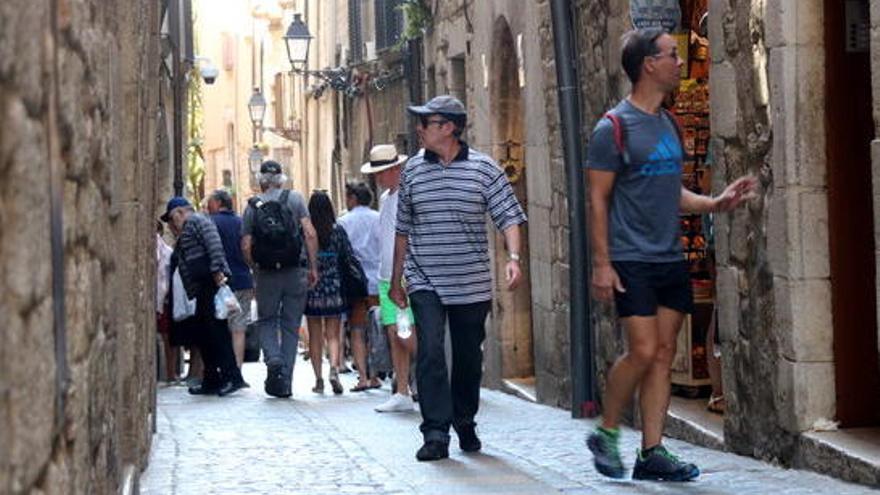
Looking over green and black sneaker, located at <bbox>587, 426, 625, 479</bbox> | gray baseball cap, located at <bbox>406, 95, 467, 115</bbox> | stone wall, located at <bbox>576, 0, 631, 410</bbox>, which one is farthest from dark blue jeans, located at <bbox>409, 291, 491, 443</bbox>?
stone wall, located at <bbox>576, 0, 631, 410</bbox>

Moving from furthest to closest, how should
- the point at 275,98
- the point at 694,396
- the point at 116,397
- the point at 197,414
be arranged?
1. the point at 275,98
2. the point at 197,414
3. the point at 694,396
4. the point at 116,397

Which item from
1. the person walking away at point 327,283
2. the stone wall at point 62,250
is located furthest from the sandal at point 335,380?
the stone wall at point 62,250

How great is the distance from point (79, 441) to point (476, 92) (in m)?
12.5

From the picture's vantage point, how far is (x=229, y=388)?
14836 mm

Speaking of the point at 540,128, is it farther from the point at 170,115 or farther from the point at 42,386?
the point at 170,115

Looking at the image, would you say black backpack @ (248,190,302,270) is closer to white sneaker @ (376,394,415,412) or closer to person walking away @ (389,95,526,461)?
white sneaker @ (376,394,415,412)

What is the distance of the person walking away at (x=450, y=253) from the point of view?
8.48 metres

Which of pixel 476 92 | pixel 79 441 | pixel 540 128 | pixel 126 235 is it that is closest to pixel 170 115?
pixel 476 92

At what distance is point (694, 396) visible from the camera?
409 inches

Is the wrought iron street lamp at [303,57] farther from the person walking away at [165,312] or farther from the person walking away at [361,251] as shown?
the person walking away at [361,251]

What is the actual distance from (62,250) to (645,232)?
3.88 m

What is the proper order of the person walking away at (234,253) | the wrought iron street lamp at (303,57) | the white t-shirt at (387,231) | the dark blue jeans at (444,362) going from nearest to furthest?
the dark blue jeans at (444,362) → the white t-shirt at (387,231) → the person walking away at (234,253) → the wrought iron street lamp at (303,57)

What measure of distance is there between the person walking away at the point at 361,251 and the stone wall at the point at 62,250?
8.00m

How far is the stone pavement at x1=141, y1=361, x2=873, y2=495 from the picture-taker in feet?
23.3
